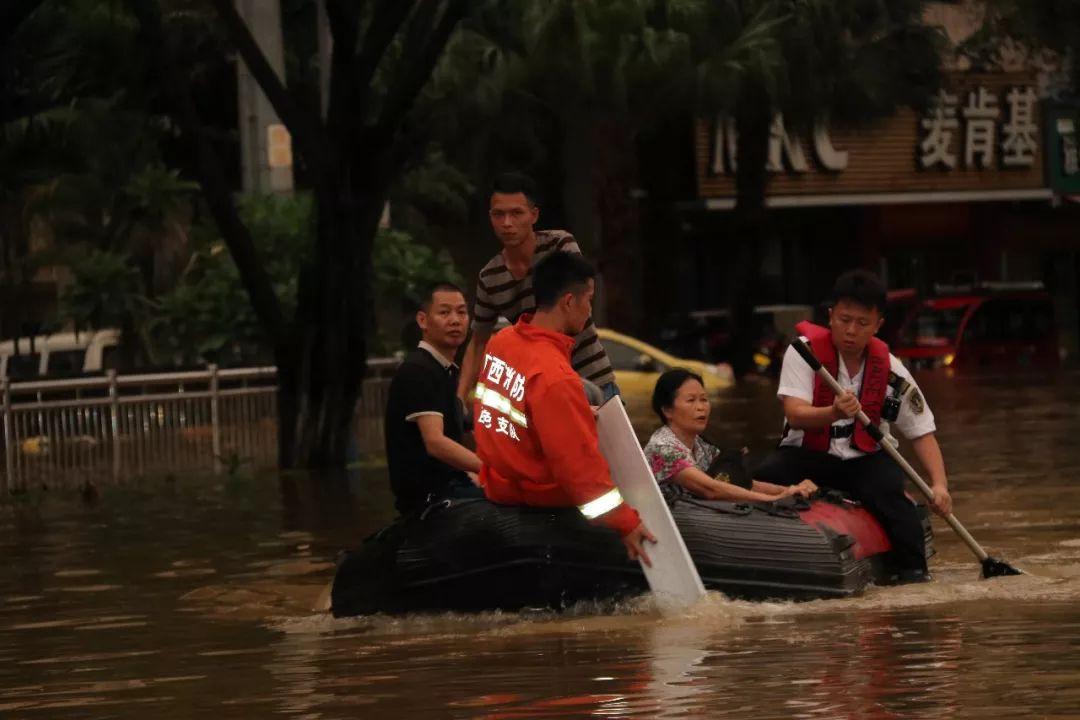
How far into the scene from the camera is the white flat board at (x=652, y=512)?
1048 centimetres

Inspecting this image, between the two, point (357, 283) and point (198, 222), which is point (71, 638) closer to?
point (357, 283)

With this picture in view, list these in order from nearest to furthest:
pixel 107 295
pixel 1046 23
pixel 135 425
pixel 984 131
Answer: pixel 135 425, pixel 1046 23, pixel 107 295, pixel 984 131

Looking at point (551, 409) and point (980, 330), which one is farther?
point (980, 330)

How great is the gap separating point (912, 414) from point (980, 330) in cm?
3272

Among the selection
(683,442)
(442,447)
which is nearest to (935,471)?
(683,442)

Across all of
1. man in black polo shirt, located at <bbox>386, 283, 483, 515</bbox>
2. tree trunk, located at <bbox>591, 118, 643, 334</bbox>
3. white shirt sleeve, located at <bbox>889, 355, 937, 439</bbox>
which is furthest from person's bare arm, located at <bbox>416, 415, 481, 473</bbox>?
tree trunk, located at <bbox>591, 118, 643, 334</bbox>

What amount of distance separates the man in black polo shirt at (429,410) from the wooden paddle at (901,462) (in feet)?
5.09

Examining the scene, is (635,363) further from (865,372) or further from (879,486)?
(865,372)

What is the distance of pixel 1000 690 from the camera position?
27.3 ft

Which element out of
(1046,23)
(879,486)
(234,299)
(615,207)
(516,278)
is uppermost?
(1046,23)

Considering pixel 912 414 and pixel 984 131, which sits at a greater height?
pixel 984 131

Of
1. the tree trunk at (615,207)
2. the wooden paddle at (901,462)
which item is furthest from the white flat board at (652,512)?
the tree trunk at (615,207)

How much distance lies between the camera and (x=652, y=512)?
10523 mm

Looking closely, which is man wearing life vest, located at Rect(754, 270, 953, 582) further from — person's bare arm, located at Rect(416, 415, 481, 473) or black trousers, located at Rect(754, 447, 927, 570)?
person's bare arm, located at Rect(416, 415, 481, 473)
